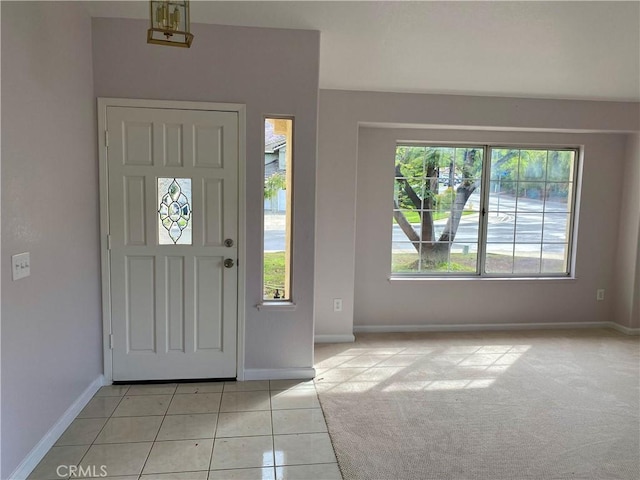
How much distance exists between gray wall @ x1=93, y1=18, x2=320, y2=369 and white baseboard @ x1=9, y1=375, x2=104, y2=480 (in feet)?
3.45

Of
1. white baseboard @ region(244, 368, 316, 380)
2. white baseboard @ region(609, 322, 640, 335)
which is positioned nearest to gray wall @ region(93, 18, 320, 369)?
white baseboard @ region(244, 368, 316, 380)

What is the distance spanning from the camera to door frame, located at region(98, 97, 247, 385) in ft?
9.44

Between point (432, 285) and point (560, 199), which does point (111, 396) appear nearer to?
point (432, 285)

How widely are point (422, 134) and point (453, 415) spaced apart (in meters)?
2.66

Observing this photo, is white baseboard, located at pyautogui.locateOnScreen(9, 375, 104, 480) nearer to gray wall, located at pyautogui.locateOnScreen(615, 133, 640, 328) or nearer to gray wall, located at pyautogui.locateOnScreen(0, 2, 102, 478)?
gray wall, located at pyautogui.locateOnScreen(0, 2, 102, 478)

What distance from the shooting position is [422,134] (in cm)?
424

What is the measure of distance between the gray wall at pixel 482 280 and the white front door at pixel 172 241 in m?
1.62

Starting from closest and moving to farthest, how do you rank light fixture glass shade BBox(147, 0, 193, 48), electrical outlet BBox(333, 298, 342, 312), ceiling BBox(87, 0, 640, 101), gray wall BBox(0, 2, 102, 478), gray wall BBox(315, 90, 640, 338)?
light fixture glass shade BBox(147, 0, 193, 48) < gray wall BBox(0, 2, 102, 478) < ceiling BBox(87, 0, 640, 101) < gray wall BBox(315, 90, 640, 338) < electrical outlet BBox(333, 298, 342, 312)

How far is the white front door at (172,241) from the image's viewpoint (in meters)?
2.92

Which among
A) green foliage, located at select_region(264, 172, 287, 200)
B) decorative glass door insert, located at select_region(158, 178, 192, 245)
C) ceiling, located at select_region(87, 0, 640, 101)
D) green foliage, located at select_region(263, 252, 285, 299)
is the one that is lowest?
green foliage, located at select_region(263, 252, 285, 299)

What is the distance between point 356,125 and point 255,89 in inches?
48.9

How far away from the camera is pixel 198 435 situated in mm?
2426

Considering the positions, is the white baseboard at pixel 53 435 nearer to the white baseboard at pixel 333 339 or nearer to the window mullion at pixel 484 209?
the white baseboard at pixel 333 339

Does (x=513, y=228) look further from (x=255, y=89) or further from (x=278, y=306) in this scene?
(x=255, y=89)
